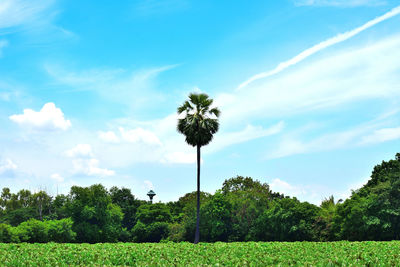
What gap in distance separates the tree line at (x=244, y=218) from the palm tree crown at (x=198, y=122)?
1463cm

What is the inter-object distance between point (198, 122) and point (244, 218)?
695 inches

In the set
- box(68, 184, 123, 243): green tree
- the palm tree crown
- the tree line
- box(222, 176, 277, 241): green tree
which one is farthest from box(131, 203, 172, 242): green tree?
the palm tree crown

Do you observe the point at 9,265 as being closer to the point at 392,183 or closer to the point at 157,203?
the point at 392,183

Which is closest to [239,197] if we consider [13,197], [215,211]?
[215,211]

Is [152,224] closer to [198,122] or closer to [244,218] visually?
[244,218]

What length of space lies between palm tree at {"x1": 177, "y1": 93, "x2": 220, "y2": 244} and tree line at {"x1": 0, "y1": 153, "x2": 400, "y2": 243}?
12.0 metres

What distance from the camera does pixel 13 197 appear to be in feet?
356

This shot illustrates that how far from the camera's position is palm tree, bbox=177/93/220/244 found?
133ft

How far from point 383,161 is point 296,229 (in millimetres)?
15896

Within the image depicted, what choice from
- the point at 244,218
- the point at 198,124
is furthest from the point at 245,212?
the point at 198,124

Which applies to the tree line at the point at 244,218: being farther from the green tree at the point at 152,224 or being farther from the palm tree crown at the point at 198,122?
the palm tree crown at the point at 198,122

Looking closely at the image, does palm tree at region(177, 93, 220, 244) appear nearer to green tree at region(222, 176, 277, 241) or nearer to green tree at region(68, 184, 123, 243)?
green tree at region(222, 176, 277, 241)

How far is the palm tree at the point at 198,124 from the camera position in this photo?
133ft

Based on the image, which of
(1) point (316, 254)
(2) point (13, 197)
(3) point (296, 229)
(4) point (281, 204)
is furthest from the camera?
(2) point (13, 197)
